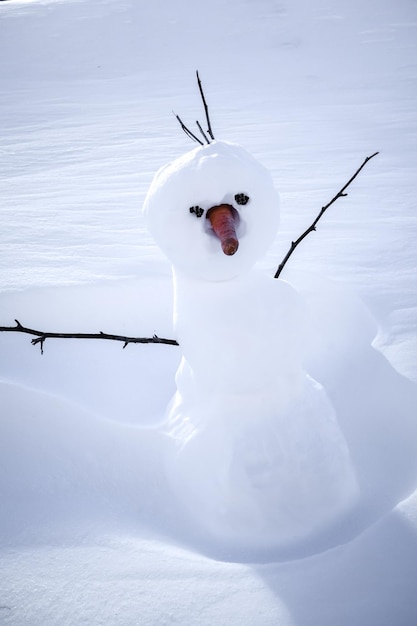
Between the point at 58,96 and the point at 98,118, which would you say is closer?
the point at 98,118

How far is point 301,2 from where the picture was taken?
23.8 ft

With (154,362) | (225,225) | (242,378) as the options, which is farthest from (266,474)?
(154,362)

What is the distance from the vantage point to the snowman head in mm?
1038

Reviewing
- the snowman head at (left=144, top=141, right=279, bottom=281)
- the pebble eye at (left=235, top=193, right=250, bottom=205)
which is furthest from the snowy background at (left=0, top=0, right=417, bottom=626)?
the pebble eye at (left=235, top=193, right=250, bottom=205)

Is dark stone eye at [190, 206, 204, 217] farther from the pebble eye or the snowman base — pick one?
the snowman base

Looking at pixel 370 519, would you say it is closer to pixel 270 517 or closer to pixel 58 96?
pixel 270 517

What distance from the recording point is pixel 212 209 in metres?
1.06

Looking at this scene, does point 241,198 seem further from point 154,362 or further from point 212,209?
point 154,362

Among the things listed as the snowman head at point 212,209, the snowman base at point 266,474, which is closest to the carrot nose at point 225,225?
the snowman head at point 212,209

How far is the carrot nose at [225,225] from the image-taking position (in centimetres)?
99

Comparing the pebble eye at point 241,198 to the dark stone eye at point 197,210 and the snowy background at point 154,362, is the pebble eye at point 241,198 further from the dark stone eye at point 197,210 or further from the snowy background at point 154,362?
the snowy background at point 154,362

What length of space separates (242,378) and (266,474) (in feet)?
0.73

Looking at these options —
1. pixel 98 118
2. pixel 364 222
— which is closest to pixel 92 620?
pixel 364 222

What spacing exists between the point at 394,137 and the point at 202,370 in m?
2.62
